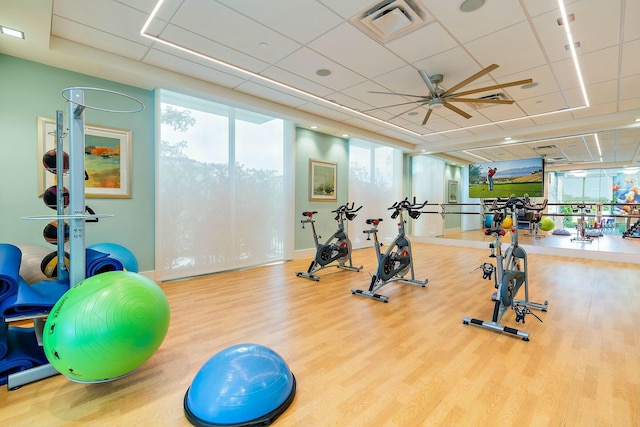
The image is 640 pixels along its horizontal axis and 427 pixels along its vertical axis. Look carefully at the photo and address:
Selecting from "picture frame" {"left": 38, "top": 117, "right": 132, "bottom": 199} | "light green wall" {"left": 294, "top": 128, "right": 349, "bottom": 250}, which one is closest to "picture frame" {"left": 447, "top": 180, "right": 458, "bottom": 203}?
"light green wall" {"left": 294, "top": 128, "right": 349, "bottom": 250}

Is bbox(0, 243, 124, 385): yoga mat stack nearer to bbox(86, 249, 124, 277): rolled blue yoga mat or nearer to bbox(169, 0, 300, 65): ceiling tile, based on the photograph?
bbox(86, 249, 124, 277): rolled blue yoga mat

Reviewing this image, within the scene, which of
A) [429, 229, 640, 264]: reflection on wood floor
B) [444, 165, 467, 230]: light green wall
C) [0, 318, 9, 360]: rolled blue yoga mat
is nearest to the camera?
[0, 318, 9, 360]: rolled blue yoga mat

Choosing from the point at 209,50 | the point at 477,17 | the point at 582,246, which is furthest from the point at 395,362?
the point at 582,246

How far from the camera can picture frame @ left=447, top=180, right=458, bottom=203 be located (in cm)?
1100

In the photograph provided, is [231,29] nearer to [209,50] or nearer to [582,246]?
[209,50]

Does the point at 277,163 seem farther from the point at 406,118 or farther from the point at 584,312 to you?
the point at 584,312

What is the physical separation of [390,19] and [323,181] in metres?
4.41

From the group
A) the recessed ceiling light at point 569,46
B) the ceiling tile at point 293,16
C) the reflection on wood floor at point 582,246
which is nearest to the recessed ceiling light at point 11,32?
the ceiling tile at point 293,16

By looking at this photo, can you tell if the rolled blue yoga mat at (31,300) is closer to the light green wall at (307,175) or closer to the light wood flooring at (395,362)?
the light wood flooring at (395,362)

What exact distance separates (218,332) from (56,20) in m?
3.65

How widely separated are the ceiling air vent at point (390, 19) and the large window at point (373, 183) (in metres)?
4.72

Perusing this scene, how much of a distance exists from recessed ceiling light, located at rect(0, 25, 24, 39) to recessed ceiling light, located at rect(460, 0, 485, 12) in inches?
176

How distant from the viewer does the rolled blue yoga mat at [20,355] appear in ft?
6.68

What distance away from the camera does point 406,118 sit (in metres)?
6.44
